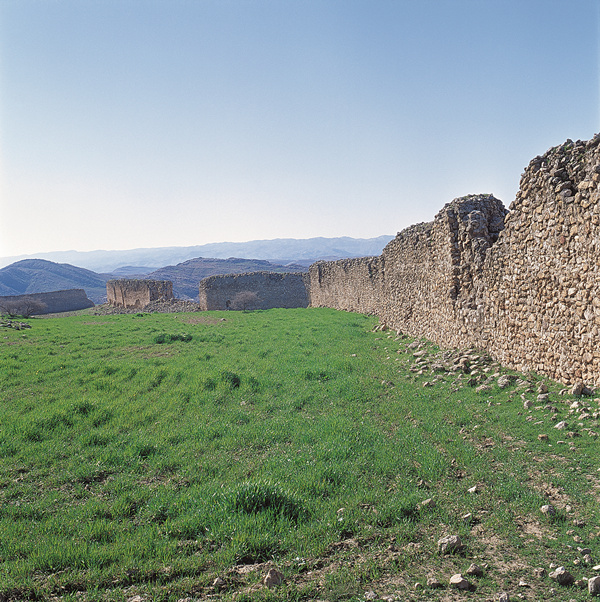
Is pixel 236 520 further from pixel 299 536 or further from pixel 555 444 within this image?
pixel 555 444

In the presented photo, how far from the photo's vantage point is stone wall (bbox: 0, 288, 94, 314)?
40263 millimetres

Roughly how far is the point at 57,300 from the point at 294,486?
4670cm

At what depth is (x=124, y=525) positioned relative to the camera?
3.94 metres

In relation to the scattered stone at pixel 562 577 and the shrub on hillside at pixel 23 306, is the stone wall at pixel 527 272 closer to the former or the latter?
the scattered stone at pixel 562 577

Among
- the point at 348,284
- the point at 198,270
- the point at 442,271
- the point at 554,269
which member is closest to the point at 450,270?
the point at 442,271

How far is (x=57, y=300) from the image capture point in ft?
144

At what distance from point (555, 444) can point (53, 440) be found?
6578 mm

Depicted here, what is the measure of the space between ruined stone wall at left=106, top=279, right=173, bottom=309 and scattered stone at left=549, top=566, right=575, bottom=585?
116 ft

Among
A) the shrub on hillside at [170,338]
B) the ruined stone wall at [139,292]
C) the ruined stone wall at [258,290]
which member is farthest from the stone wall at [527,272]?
the ruined stone wall at [139,292]

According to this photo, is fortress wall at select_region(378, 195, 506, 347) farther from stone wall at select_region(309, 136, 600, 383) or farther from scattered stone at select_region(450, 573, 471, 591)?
scattered stone at select_region(450, 573, 471, 591)

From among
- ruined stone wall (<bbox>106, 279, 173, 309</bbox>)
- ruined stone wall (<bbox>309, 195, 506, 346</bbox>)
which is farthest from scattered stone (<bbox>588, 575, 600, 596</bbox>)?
ruined stone wall (<bbox>106, 279, 173, 309</bbox>)

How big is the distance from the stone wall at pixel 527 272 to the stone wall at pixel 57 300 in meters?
40.4

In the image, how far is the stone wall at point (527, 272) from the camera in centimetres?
616

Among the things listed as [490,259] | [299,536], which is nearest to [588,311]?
[490,259]
